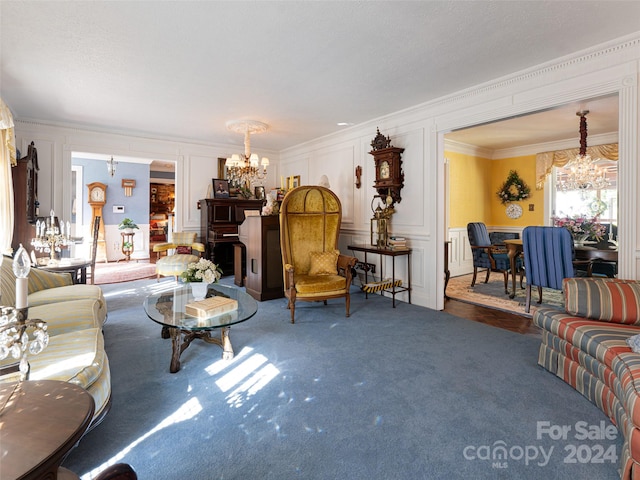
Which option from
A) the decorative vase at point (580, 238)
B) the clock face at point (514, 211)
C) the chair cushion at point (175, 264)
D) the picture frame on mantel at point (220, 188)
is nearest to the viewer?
the decorative vase at point (580, 238)

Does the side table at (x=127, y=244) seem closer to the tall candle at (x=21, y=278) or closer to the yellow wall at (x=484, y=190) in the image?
the yellow wall at (x=484, y=190)

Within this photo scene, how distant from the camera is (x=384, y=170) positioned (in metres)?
5.04

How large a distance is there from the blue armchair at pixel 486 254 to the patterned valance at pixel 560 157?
2018 millimetres

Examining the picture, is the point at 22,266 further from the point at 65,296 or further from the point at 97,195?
the point at 97,195

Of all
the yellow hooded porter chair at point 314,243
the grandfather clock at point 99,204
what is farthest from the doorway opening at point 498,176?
the grandfather clock at point 99,204

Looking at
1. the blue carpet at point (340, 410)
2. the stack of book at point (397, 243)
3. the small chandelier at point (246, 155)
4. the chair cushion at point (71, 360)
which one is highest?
the small chandelier at point (246, 155)

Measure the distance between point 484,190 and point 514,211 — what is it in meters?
0.78

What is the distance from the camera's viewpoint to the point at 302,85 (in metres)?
3.84

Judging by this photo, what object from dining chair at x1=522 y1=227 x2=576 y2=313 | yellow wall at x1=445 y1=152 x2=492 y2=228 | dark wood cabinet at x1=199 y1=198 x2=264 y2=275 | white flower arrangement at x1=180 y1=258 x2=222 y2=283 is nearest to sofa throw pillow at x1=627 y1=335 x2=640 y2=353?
dining chair at x1=522 y1=227 x2=576 y2=313

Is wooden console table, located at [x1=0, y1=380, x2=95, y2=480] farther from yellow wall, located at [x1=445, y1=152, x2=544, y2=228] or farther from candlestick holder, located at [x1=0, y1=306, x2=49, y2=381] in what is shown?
yellow wall, located at [x1=445, y1=152, x2=544, y2=228]

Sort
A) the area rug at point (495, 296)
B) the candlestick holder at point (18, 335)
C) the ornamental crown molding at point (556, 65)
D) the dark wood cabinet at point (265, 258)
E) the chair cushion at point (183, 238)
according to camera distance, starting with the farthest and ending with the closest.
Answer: the chair cushion at point (183, 238) < the dark wood cabinet at point (265, 258) < the area rug at point (495, 296) < the ornamental crown molding at point (556, 65) < the candlestick holder at point (18, 335)

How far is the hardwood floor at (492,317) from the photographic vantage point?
370 cm

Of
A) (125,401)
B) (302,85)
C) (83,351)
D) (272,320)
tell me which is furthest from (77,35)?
(272,320)

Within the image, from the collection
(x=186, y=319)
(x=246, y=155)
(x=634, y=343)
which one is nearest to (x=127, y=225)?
(x=246, y=155)
